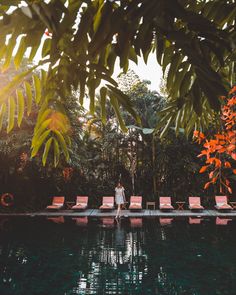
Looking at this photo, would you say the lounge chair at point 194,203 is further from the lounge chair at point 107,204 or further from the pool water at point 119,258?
the lounge chair at point 107,204

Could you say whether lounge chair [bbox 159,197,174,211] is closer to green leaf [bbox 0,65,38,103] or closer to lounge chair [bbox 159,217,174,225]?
lounge chair [bbox 159,217,174,225]

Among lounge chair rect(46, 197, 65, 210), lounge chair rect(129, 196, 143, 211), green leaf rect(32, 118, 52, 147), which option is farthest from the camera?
lounge chair rect(46, 197, 65, 210)

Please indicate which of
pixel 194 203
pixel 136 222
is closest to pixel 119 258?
pixel 136 222

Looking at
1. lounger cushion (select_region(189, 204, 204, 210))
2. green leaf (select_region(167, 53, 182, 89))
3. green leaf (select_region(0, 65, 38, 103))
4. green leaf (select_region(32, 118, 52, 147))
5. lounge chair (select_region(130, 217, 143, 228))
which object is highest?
green leaf (select_region(167, 53, 182, 89))

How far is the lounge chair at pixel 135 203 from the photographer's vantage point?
55.7ft

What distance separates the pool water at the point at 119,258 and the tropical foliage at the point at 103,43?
16.8 feet

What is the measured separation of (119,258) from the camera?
27.0 ft

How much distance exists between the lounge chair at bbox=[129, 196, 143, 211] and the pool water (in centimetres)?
304

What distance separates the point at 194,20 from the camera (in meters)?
1.07

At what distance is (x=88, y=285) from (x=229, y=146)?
532 centimetres

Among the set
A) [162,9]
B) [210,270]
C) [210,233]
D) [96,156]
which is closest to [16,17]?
[162,9]

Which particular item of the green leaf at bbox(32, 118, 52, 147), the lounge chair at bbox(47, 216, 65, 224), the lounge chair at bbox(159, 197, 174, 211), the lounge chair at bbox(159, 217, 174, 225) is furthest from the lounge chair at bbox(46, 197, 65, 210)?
the green leaf at bbox(32, 118, 52, 147)

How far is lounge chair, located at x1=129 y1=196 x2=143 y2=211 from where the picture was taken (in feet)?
55.7

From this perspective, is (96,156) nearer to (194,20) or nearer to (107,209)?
(107,209)
